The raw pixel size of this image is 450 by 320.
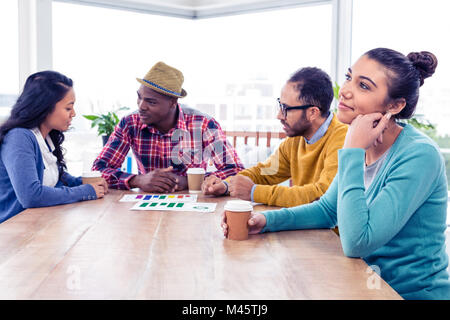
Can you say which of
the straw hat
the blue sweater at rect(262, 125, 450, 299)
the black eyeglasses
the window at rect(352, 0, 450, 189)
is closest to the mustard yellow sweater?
the black eyeglasses

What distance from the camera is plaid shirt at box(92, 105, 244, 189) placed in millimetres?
2281

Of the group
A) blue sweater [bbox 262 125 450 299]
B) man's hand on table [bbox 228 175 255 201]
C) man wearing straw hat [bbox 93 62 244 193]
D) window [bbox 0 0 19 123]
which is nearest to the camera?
blue sweater [bbox 262 125 450 299]

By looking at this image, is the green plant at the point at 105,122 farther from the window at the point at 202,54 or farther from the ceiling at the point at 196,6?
the ceiling at the point at 196,6

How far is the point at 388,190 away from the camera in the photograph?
107 centimetres

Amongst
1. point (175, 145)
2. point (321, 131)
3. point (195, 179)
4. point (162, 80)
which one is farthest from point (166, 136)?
point (321, 131)

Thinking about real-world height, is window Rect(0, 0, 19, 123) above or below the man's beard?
above

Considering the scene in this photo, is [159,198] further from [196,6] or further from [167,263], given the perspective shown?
[196,6]

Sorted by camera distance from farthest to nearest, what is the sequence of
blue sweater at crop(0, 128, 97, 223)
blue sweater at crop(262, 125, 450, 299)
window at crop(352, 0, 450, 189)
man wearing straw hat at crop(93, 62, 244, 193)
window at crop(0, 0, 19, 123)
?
window at crop(0, 0, 19, 123)
window at crop(352, 0, 450, 189)
man wearing straw hat at crop(93, 62, 244, 193)
blue sweater at crop(0, 128, 97, 223)
blue sweater at crop(262, 125, 450, 299)

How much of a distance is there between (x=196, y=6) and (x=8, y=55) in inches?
67.4

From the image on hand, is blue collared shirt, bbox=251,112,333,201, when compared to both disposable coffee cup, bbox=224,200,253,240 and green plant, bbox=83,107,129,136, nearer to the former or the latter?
disposable coffee cup, bbox=224,200,253,240

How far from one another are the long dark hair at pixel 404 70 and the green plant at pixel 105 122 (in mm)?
2610

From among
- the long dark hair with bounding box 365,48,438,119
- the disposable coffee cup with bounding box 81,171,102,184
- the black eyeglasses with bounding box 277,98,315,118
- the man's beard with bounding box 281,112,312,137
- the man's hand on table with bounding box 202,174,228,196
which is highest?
the long dark hair with bounding box 365,48,438,119

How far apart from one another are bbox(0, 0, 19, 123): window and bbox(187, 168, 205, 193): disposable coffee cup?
219 centimetres
